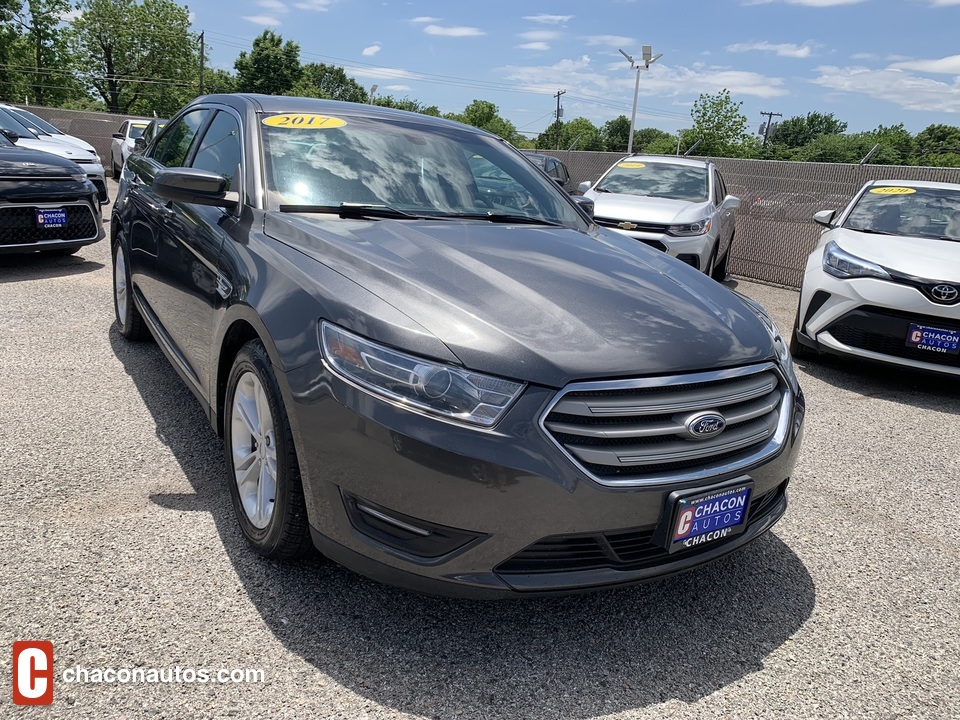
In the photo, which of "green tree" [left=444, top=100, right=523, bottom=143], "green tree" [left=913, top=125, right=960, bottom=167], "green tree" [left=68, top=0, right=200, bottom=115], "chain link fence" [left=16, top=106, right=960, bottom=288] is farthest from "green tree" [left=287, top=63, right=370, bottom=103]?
"chain link fence" [left=16, top=106, right=960, bottom=288]

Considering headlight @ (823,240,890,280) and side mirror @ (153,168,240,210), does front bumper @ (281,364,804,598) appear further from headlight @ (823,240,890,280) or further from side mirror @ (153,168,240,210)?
headlight @ (823,240,890,280)

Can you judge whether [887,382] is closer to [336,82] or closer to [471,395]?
[471,395]

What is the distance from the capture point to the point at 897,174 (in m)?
10.2

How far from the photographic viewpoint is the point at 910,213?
619 cm

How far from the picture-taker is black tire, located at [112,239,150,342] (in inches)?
184

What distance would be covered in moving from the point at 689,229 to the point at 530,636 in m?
6.44

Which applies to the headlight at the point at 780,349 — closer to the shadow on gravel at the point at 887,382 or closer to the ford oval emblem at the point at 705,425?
the ford oval emblem at the point at 705,425

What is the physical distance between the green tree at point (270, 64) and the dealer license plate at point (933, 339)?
71.4m

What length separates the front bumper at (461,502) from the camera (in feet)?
6.23

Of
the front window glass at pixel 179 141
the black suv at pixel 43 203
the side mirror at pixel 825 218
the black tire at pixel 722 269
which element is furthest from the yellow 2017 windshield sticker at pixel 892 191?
the black suv at pixel 43 203

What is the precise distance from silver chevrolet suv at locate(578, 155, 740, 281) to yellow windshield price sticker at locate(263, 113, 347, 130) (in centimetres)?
421

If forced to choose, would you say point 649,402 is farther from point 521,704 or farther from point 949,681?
point 949,681

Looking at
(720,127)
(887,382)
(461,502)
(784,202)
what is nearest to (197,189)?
(461,502)

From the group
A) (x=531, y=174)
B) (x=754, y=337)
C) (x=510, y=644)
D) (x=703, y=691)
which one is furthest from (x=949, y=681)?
(x=531, y=174)
